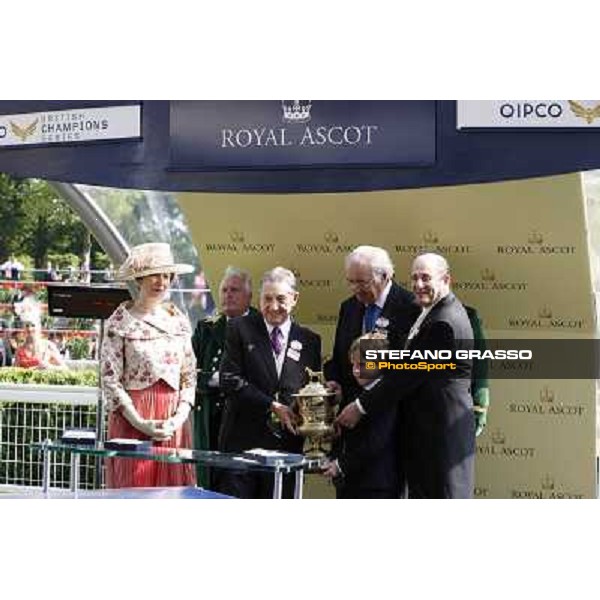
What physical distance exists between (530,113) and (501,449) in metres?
1.51

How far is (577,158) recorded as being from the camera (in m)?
7.46

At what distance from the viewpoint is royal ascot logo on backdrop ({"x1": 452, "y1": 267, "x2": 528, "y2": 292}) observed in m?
7.53

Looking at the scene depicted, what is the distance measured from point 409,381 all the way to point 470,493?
58cm

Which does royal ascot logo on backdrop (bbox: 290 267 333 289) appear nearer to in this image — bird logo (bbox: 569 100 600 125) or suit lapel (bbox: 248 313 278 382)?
suit lapel (bbox: 248 313 278 382)

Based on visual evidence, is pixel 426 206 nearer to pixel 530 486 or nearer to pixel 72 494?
pixel 530 486

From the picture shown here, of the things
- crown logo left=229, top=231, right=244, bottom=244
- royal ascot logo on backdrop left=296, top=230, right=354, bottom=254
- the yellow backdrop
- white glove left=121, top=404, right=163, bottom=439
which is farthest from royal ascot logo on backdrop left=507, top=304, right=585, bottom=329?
white glove left=121, top=404, right=163, bottom=439

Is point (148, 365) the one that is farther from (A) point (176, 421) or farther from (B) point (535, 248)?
(B) point (535, 248)

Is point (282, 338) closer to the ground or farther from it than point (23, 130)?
closer to the ground

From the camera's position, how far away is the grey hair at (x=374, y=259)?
24.9ft

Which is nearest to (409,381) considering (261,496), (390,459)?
(390,459)

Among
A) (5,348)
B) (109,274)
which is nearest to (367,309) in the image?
(109,274)

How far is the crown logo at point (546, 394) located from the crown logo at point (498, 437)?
0.78 feet

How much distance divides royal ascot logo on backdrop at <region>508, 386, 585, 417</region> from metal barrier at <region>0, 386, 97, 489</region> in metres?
1.99

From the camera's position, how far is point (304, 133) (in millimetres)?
7609
